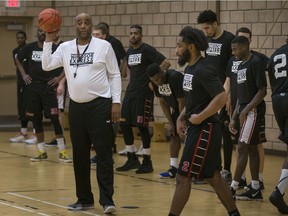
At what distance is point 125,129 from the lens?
1334 cm

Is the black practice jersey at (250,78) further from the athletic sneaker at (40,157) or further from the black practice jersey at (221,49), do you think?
the athletic sneaker at (40,157)

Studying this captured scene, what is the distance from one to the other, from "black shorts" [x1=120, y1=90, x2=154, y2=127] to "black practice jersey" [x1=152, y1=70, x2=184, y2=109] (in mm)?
1051

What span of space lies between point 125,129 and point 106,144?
3885mm

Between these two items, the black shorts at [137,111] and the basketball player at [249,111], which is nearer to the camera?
the basketball player at [249,111]

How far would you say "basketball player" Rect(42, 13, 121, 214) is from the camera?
9398mm

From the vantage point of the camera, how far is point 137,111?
1312 cm

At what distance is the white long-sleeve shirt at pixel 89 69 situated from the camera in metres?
9.39

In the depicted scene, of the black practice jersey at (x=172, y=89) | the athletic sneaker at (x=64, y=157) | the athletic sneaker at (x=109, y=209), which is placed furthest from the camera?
the athletic sneaker at (x=64, y=157)

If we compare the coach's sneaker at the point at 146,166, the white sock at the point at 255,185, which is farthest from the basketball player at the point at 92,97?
the coach's sneaker at the point at 146,166

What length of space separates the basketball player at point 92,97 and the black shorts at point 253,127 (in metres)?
1.81

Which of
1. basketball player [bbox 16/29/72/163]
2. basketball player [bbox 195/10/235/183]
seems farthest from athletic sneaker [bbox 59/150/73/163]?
basketball player [bbox 195/10/235/183]

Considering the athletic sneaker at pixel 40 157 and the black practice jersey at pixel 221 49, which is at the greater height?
the black practice jersey at pixel 221 49

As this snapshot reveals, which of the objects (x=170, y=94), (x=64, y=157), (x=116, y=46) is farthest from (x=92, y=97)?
(x=64, y=157)

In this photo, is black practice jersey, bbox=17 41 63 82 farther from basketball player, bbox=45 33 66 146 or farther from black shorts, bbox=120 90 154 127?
black shorts, bbox=120 90 154 127
